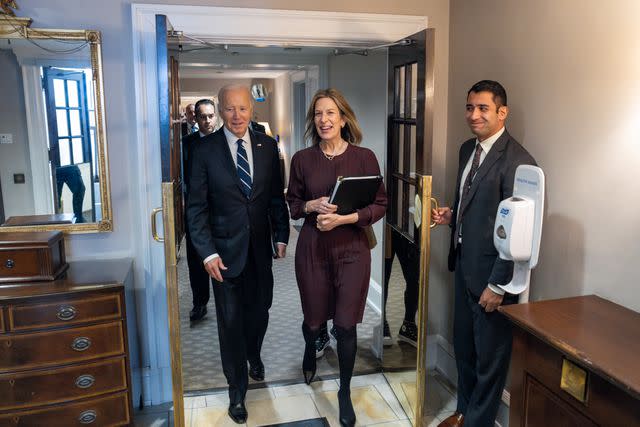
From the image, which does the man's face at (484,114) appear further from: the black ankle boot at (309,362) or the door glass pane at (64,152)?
the door glass pane at (64,152)

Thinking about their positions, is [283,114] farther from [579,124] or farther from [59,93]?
[579,124]

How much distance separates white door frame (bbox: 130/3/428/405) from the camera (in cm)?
264

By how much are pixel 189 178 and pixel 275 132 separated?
4.20 m

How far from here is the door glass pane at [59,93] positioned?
101 inches

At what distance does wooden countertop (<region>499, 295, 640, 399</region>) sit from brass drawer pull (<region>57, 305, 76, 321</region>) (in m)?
1.71

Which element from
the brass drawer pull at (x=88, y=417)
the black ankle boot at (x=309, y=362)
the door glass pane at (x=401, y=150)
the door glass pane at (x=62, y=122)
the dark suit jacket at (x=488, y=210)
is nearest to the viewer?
the dark suit jacket at (x=488, y=210)

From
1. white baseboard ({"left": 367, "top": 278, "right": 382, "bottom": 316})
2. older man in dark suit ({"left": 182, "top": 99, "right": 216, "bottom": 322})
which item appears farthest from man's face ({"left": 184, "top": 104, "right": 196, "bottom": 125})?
white baseboard ({"left": 367, "top": 278, "right": 382, "bottom": 316})

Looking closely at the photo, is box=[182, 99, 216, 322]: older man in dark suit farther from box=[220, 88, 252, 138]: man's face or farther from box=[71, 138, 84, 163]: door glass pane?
box=[71, 138, 84, 163]: door glass pane

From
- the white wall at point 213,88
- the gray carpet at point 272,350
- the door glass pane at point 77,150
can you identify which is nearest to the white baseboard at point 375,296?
the gray carpet at point 272,350

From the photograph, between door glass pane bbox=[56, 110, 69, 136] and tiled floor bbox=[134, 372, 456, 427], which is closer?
door glass pane bbox=[56, 110, 69, 136]

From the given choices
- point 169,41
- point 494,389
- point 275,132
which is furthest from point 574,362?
point 275,132

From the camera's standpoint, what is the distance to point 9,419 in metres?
2.26

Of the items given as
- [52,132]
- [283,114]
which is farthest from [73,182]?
[283,114]

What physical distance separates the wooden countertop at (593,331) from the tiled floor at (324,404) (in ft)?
3.83
